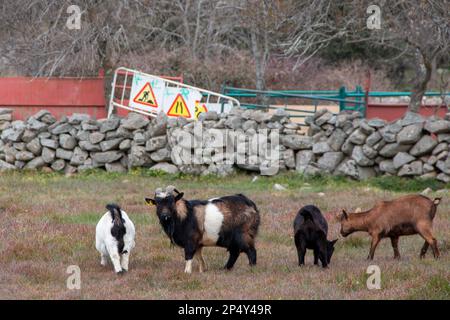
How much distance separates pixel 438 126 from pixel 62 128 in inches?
370

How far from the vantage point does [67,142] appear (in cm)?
2261

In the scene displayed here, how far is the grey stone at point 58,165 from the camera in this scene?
22.7 meters

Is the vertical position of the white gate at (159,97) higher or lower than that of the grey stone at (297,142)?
higher

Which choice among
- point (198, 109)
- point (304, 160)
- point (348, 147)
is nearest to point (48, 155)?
point (198, 109)

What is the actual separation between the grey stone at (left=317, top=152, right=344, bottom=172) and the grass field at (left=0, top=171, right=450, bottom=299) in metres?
1.26

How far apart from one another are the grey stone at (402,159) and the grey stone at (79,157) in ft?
25.6

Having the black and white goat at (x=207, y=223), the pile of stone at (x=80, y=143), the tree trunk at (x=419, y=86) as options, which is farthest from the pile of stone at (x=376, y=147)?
the black and white goat at (x=207, y=223)

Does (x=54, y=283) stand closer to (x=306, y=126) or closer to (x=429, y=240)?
(x=429, y=240)

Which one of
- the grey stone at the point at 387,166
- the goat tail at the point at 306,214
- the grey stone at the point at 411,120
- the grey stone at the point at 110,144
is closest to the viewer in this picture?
Result: the goat tail at the point at 306,214

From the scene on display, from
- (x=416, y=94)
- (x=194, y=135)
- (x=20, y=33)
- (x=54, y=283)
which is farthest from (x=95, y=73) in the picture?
(x=54, y=283)

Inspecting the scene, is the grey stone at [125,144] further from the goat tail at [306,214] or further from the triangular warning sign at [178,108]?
the goat tail at [306,214]

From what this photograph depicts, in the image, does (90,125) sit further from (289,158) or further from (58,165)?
(289,158)

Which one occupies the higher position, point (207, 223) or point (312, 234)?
point (207, 223)

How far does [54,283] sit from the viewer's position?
32.8ft
